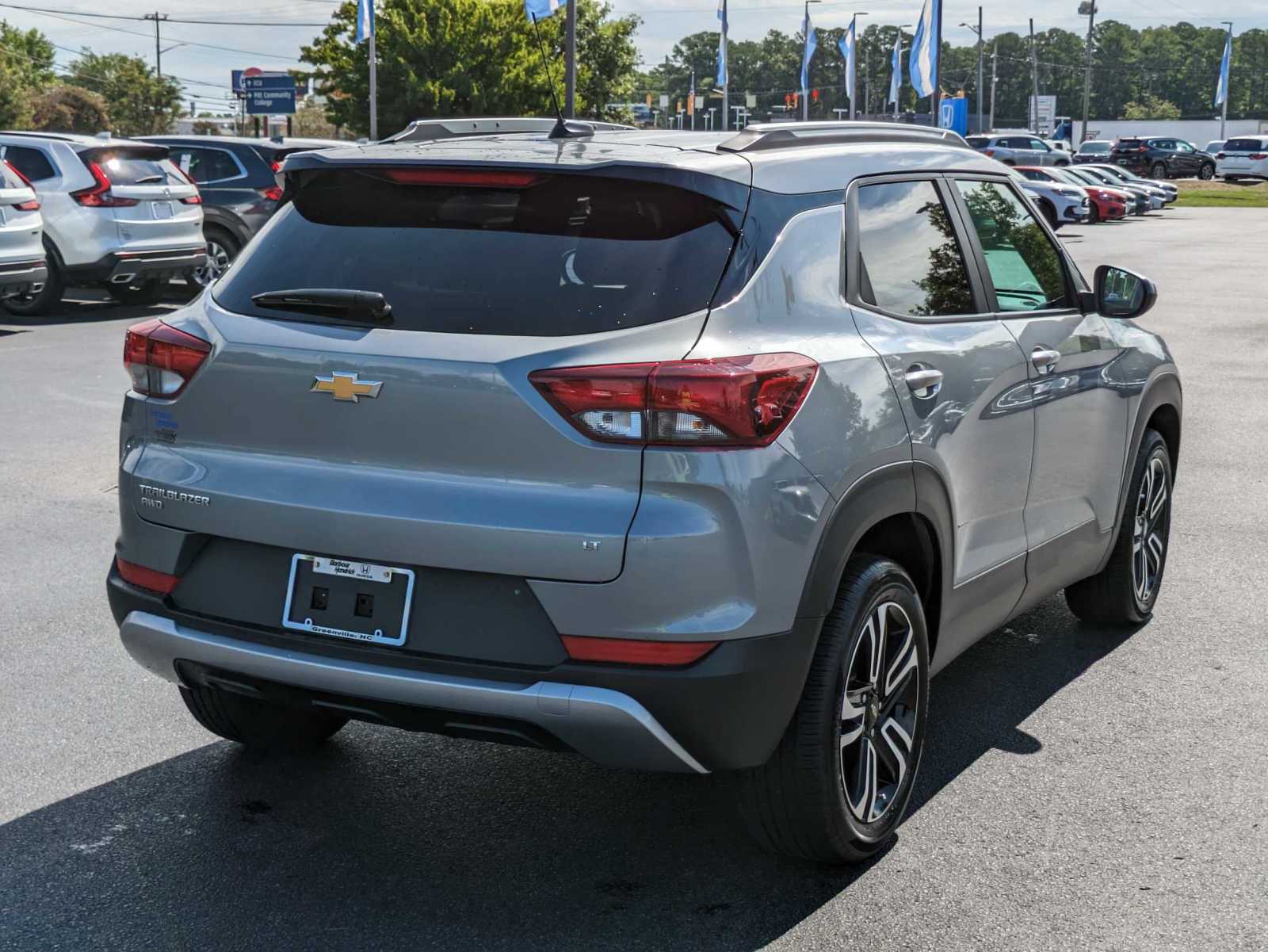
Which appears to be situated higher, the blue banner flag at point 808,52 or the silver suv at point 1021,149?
the blue banner flag at point 808,52

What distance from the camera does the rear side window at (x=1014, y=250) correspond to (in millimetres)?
4738

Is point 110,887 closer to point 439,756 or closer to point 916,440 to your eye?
point 439,756

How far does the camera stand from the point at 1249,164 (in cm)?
7025

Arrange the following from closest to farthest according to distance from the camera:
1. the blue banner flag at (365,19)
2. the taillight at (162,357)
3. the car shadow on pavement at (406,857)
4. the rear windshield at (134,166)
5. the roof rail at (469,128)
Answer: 1. the car shadow on pavement at (406,857)
2. the taillight at (162,357)
3. the roof rail at (469,128)
4. the rear windshield at (134,166)
5. the blue banner flag at (365,19)

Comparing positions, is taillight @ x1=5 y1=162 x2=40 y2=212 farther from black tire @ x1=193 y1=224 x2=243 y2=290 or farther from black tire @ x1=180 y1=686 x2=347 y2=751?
black tire @ x1=180 y1=686 x2=347 y2=751

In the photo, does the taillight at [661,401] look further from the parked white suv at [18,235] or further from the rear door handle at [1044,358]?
the parked white suv at [18,235]

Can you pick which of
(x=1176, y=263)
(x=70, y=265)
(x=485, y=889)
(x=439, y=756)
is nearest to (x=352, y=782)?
(x=439, y=756)

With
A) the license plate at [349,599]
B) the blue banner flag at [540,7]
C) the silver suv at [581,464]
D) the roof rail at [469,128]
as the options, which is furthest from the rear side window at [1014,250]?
the blue banner flag at [540,7]

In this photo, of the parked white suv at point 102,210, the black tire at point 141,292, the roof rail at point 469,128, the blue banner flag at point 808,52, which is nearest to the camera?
the roof rail at point 469,128

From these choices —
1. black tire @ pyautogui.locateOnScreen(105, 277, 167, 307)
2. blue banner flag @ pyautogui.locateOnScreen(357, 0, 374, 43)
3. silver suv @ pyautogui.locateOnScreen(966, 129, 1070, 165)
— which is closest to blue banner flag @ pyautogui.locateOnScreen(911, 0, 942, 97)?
blue banner flag @ pyautogui.locateOnScreen(357, 0, 374, 43)

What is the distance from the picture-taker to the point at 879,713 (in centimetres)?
390

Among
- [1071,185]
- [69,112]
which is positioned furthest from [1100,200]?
[69,112]

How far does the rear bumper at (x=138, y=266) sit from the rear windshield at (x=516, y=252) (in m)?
13.6

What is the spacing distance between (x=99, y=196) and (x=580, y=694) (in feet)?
48.4
